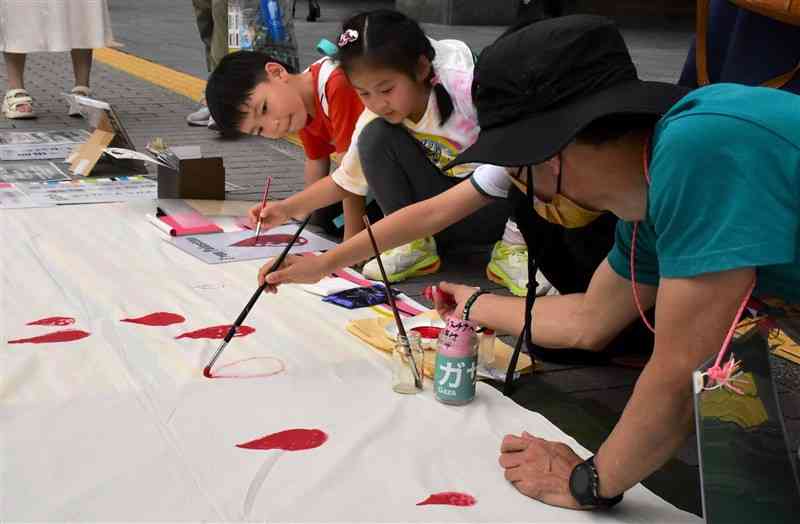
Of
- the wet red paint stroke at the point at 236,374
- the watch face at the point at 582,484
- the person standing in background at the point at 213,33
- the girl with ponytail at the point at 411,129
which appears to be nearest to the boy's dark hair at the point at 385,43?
the girl with ponytail at the point at 411,129

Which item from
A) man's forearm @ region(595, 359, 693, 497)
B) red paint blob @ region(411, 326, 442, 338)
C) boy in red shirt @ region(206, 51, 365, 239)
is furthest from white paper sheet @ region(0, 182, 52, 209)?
man's forearm @ region(595, 359, 693, 497)

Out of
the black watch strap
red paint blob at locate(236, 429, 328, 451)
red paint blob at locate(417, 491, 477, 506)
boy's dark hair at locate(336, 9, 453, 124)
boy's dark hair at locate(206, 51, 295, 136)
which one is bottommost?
red paint blob at locate(236, 429, 328, 451)

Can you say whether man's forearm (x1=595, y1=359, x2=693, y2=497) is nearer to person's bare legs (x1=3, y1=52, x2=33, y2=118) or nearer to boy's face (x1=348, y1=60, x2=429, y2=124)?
boy's face (x1=348, y1=60, x2=429, y2=124)

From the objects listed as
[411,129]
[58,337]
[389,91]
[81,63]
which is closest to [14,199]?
[58,337]

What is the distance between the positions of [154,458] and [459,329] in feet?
2.01

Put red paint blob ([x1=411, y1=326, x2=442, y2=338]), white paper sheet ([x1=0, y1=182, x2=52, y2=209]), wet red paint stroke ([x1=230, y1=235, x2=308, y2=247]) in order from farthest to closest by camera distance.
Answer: white paper sheet ([x1=0, y1=182, x2=52, y2=209])
wet red paint stroke ([x1=230, y1=235, x2=308, y2=247])
red paint blob ([x1=411, y1=326, x2=442, y2=338])

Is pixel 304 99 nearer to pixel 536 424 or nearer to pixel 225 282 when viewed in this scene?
pixel 225 282

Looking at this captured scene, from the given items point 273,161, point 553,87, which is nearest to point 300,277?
→ point 553,87

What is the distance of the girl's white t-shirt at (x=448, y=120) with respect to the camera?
2777mm

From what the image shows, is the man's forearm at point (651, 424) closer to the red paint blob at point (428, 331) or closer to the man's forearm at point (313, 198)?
the red paint blob at point (428, 331)

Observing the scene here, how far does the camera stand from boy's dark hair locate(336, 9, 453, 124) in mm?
2578

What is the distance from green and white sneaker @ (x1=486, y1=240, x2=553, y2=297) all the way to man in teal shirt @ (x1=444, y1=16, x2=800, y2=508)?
4.16 feet

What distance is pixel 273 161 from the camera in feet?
15.4

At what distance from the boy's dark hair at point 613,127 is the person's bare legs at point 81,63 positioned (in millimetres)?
4772
